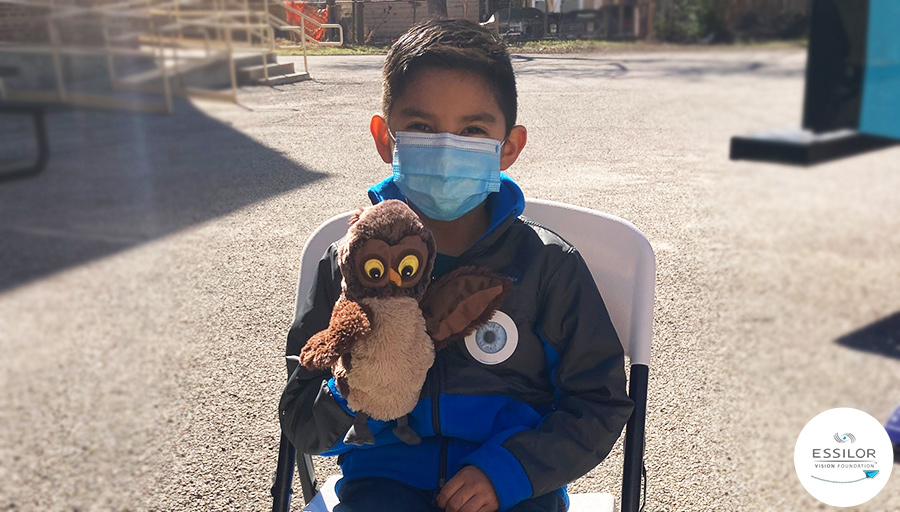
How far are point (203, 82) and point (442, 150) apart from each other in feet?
1.36

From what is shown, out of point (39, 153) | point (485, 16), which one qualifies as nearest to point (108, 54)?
point (39, 153)

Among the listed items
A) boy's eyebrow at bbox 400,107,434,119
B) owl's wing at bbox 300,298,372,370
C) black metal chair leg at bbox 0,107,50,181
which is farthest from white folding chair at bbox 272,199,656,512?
black metal chair leg at bbox 0,107,50,181

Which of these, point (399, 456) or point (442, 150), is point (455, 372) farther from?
point (442, 150)

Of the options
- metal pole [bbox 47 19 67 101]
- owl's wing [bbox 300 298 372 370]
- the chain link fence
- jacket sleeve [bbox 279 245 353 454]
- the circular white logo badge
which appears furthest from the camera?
the circular white logo badge

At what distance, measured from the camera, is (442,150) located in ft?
4.36

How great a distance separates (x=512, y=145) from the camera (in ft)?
4.79

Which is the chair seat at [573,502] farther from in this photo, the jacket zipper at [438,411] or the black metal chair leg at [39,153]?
the black metal chair leg at [39,153]

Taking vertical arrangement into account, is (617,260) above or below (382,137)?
below

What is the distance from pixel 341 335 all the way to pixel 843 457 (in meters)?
1.12

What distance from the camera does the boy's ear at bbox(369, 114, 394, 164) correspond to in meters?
1.45

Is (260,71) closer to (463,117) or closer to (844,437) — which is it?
(463,117)

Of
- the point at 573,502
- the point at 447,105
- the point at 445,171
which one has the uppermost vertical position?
the point at 447,105

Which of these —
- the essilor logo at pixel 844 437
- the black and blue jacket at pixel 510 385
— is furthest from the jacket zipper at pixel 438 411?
the essilor logo at pixel 844 437

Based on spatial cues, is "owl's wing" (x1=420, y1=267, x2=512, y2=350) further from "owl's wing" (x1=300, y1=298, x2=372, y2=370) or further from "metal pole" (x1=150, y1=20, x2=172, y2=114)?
"metal pole" (x1=150, y1=20, x2=172, y2=114)
